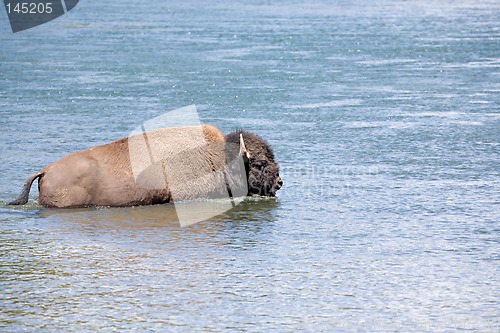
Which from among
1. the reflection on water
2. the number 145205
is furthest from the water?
the number 145205

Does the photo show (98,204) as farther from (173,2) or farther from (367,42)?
(173,2)

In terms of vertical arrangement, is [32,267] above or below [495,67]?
above

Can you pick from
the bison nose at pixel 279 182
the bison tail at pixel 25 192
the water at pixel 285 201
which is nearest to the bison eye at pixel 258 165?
the bison nose at pixel 279 182

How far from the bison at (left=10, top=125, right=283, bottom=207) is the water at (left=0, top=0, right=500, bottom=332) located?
162mm

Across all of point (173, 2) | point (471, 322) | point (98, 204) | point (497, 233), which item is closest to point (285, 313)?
point (471, 322)

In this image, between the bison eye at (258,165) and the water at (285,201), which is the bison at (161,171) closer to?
the bison eye at (258,165)

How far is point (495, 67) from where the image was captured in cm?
1677

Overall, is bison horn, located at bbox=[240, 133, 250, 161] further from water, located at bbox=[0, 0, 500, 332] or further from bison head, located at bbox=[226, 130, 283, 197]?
water, located at bbox=[0, 0, 500, 332]

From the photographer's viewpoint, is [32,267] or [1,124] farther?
[1,124]

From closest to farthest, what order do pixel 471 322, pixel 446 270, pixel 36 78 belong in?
pixel 471 322
pixel 446 270
pixel 36 78

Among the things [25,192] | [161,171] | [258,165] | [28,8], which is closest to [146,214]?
[161,171]

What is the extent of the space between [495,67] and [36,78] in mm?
7370

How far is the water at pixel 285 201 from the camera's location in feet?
19.3

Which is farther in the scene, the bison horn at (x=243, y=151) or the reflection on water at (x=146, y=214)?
the bison horn at (x=243, y=151)
